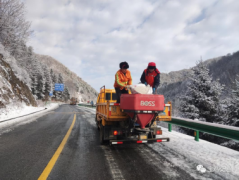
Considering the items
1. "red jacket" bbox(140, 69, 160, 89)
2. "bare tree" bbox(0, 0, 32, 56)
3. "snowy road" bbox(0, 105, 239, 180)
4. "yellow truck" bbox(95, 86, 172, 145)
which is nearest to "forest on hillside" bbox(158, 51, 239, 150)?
"snowy road" bbox(0, 105, 239, 180)

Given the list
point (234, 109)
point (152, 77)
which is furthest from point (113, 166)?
point (234, 109)

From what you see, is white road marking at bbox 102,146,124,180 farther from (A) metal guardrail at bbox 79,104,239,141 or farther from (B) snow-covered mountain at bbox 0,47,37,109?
(B) snow-covered mountain at bbox 0,47,37,109

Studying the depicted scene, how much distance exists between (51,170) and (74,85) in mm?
138339

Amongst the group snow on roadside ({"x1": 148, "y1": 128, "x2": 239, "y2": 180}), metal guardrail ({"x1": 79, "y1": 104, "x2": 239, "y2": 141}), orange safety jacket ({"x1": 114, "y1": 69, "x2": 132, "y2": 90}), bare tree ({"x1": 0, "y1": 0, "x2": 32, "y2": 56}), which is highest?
bare tree ({"x1": 0, "y1": 0, "x2": 32, "y2": 56})

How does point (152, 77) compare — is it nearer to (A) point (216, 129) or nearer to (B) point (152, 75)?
(B) point (152, 75)

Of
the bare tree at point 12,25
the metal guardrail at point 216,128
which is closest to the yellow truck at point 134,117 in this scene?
the metal guardrail at point 216,128

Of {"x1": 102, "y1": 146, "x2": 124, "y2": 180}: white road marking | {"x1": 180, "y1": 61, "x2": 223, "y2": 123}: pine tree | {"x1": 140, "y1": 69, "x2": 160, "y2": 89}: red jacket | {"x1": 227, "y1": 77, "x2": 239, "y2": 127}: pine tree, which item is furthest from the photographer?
{"x1": 180, "y1": 61, "x2": 223, "y2": 123}: pine tree

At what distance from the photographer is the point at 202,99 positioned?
46.9 feet

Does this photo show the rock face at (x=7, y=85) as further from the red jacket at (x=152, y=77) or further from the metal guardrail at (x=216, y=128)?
the metal guardrail at (x=216, y=128)

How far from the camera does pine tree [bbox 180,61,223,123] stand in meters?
14.4

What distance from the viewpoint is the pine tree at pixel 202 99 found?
14352 millimetres

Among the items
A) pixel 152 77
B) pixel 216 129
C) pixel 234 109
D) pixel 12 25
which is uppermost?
pixel 12 25

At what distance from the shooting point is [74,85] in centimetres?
13688

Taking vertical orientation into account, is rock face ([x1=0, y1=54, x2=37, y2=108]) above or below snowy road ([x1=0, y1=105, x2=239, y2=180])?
above
